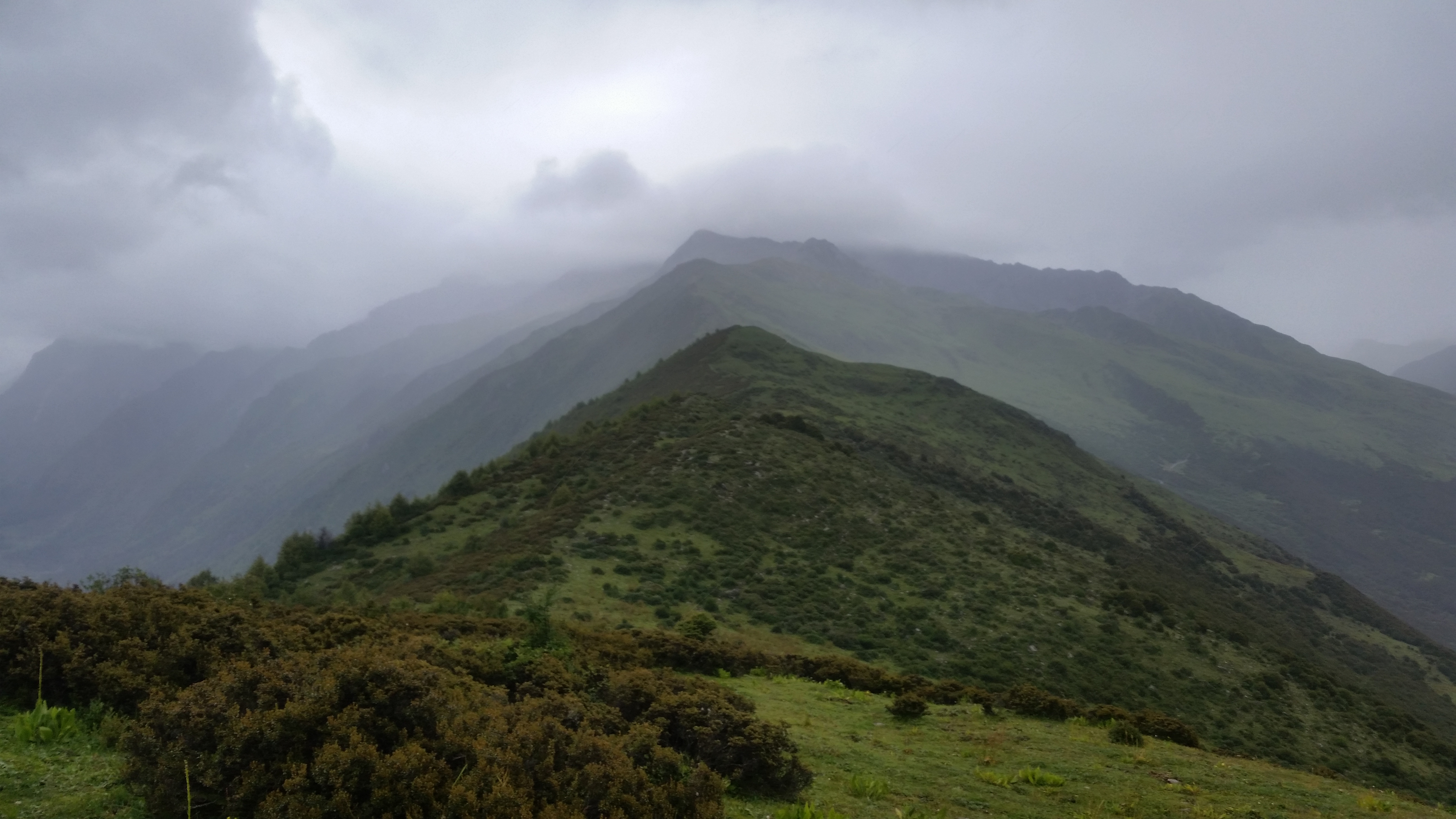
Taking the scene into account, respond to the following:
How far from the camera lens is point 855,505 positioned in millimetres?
42438

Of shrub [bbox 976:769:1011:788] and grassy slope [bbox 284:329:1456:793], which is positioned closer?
shrub [bbox 976:769:1011:788]

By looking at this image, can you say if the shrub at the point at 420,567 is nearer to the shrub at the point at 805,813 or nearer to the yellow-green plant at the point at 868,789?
the yellow-green plant at the point at 868,789

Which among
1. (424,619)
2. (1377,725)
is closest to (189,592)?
(424,619)

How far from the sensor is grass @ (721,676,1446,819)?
32.7 feet

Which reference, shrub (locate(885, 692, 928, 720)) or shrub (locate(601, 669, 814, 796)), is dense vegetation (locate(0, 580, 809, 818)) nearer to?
shrub (locate(601, 669, 814, 796))

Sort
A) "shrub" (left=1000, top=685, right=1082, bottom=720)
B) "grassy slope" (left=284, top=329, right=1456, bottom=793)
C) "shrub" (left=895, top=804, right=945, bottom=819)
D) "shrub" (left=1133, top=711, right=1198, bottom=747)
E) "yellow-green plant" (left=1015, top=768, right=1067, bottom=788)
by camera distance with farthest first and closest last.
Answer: "grassy slope" (left=284, top=329, right=1456, bottom=793)
"shrub" (left=1000, top=685, right=1082, bottom=720)
"shrub" (left=1133, top=711, right=1198, bottom=747)
"yellow-green plant" (left=1015, top=768, right=1067, bottom=788)
"shrub" (left=895, top=804, right=945, bottom=819)

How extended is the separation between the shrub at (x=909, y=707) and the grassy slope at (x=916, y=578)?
1163 cm

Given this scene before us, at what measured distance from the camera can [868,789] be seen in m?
9.86

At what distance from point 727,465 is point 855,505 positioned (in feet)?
26.8

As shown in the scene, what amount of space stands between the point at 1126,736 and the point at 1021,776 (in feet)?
16.4

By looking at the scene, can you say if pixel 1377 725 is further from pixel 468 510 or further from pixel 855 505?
pixel 468 510

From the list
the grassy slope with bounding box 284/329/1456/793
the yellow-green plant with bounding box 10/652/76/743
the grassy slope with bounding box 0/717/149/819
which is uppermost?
the yellow-green plant with bounding box 10/652/76/743

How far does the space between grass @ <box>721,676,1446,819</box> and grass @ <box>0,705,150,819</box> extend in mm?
6302

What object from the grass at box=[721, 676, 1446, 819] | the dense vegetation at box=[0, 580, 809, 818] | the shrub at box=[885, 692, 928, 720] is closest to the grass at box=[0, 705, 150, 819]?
the dense vegetation at box=[0, 580, 809, 818]
